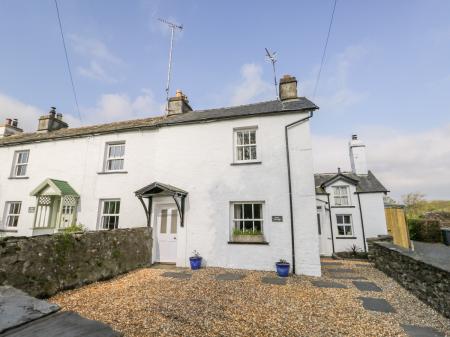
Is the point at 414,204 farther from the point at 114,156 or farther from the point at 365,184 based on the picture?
the point at 114,156

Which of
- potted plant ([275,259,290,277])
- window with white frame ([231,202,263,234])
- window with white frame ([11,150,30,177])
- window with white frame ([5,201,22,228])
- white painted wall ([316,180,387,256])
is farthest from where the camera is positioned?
white painted wall ([316,180,387,256])

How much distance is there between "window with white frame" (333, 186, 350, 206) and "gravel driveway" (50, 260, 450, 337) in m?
9.99

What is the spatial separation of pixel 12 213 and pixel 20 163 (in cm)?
289

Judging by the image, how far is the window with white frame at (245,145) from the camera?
10148 mm

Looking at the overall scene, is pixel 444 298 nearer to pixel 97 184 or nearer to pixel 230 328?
pixel 230 328

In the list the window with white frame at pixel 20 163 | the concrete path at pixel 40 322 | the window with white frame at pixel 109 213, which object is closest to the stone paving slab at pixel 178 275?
the window with white frame at pixel 109 213

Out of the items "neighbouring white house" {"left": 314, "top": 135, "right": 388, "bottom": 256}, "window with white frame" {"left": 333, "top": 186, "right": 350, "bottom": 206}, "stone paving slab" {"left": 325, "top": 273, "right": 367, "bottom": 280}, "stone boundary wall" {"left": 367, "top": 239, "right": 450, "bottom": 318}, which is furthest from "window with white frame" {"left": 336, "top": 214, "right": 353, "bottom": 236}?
"stone paving slab" {"left": 325, "top": 273, "right": 367, "bottom": 280}

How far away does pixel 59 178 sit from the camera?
12.3 m

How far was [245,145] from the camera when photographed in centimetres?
1022

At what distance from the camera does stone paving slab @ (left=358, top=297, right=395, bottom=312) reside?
5.23m

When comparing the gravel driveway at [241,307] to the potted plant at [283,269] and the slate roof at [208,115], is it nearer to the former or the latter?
the potted plant at [283,269]

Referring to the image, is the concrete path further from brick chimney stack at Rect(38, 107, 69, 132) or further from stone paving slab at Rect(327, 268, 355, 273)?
brick chimney stack at Rect(38, 107, 69, 132)

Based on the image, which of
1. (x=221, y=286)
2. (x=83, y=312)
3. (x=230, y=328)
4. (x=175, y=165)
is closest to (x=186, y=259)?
(x=221, y=286)

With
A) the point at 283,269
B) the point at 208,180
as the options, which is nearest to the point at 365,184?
the point at 283,269
